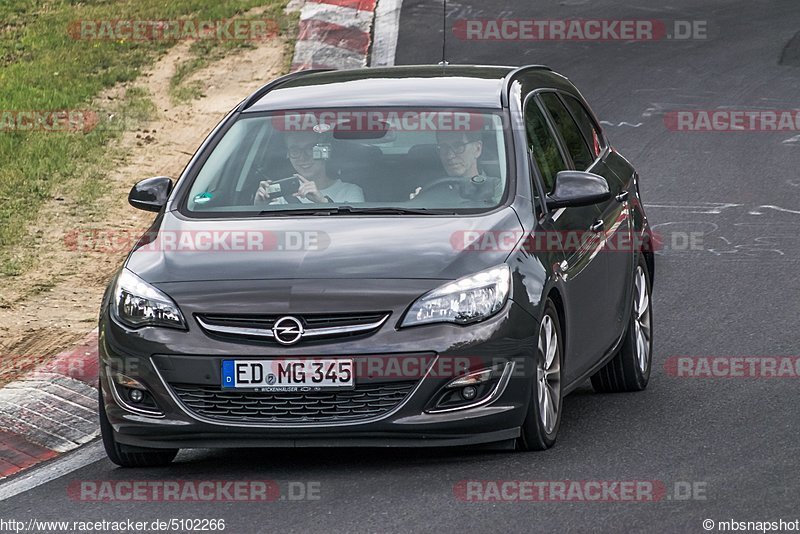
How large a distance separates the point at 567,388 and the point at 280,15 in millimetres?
14568

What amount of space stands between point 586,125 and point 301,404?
10.8 ft

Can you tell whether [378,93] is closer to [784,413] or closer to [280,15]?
[784,413]

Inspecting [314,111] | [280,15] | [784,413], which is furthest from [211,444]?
[280,15]

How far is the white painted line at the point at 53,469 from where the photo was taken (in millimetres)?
A: 7719

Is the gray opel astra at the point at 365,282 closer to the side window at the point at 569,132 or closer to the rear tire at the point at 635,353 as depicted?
the side window at the point at 569,132

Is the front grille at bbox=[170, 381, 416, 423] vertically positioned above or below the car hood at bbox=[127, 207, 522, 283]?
below

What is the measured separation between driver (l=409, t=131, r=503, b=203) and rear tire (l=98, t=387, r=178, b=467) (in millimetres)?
1666

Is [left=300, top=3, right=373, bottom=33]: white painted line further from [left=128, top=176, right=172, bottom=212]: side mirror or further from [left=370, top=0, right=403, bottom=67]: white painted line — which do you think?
[left=128, top=176, right=172, bottom=212]: side mirror

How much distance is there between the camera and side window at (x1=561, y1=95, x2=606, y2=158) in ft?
31.8

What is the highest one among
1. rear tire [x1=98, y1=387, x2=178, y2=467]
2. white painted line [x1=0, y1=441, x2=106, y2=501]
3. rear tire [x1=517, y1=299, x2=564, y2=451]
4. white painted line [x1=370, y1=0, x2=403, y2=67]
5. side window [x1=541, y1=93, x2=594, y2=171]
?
side window [x1=541, y1=93, x2=594, y2=171]

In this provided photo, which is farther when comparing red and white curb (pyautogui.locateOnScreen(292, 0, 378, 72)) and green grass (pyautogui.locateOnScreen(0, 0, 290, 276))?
red and white curb (pyautogui.locateOnScreen(292, 0, 378, 72))

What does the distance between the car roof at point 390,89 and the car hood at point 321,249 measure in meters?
0.96

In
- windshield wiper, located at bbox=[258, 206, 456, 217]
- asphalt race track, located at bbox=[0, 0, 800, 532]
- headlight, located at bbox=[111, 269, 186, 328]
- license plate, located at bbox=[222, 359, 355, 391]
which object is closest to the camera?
asphalt race track, located at bbox=[0, 0, 800, 532]

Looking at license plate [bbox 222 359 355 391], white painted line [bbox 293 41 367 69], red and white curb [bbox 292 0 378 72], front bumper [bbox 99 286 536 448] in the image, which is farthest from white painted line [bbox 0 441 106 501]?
white painted line [bbox 293 41 367 69]
